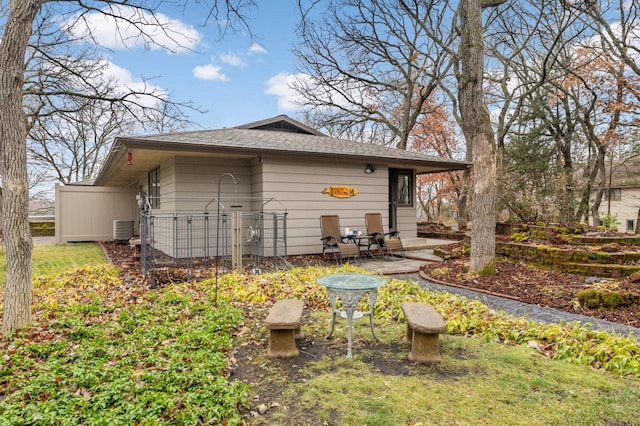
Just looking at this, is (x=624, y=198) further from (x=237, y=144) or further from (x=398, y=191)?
(x=237, y=144)

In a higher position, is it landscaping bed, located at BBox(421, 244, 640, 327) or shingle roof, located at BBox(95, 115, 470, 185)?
shingle roof, located at BBox(95, 115, 470, 185)

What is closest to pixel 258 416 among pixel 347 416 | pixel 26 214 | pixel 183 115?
pixel 347 416

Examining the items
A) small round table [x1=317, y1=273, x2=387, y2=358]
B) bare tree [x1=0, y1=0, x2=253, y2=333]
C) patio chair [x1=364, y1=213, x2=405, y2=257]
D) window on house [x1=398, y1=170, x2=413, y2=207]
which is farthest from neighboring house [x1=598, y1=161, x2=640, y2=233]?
bare tree [x1=0, y1=0, x2=253, y2=333]

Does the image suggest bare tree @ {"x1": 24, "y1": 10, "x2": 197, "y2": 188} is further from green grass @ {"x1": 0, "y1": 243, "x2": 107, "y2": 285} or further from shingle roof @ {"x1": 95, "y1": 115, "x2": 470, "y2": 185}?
green grass @ {"x1": 0, "y1": 243, "x2": 107, "y2": 285}

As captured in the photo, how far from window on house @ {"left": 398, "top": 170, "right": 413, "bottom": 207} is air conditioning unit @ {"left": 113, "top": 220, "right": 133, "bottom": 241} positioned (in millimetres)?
9473

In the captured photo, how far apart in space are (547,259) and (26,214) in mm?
7920

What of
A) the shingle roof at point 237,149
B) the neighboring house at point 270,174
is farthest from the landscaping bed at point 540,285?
the shingle roof at point 237,149

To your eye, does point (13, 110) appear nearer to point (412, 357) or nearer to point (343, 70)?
point (412, 357)

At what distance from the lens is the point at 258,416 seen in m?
2.34

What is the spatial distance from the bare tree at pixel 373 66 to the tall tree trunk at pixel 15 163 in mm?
10541

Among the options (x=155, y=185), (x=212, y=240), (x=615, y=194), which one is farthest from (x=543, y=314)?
(x=615, y=194)

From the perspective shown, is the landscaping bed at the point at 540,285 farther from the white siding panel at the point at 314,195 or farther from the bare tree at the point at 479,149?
the white siding panel at the point at 314,195

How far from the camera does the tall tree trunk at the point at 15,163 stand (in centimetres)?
362

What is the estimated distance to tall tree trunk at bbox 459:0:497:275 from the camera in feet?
21.4
